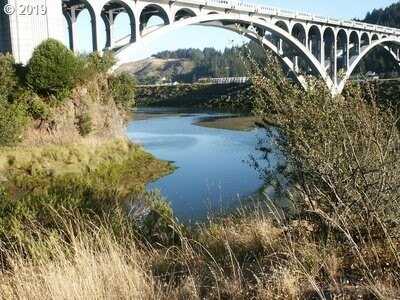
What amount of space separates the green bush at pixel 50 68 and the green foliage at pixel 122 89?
3038mm

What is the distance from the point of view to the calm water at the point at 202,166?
12.9m

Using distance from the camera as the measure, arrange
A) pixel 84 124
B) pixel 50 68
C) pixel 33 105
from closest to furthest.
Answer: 1. pixel 33 105
2. pixel 50 68
3. pixel 84 124

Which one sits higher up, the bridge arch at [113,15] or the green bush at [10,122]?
the bridge arch at [113,15]

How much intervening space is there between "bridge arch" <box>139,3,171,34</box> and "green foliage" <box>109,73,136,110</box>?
2705 mm

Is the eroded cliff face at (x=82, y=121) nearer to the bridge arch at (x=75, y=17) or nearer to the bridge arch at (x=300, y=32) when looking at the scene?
the bridge arch at (x=75, y=17)

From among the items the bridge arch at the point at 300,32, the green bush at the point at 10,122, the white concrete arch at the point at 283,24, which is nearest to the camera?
the green bush at the point at 10,122

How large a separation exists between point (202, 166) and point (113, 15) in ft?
26.1

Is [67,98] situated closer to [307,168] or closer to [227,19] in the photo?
[227,19]

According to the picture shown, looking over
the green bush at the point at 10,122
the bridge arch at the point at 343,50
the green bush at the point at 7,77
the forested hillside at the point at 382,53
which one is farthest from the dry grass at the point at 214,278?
the forested hillside at the point at 382,53

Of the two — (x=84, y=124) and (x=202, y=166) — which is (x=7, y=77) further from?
(x=202, y=166)

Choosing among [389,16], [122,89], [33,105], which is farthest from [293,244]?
[389,16]

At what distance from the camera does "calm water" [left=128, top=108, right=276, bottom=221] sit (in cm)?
1287

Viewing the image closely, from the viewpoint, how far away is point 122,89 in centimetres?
2117

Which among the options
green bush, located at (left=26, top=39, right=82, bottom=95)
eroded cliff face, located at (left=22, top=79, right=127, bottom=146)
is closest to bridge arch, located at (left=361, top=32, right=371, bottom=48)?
eroded cliff face, located at (left=22, top=79, right=127, bottom=146)
